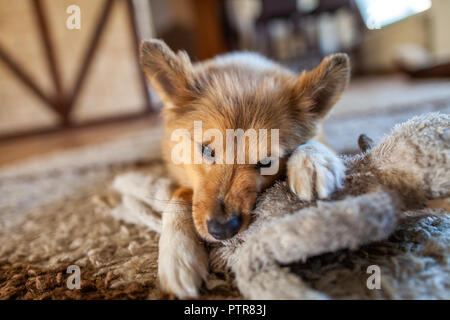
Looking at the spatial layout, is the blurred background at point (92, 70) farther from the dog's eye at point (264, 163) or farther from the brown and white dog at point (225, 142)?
the dog's eye at point (264, 163)

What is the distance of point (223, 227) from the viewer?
1179 millimetres

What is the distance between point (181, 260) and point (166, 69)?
112 centimetres

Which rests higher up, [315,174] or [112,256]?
[315,174]

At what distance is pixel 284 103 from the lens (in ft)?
5.53

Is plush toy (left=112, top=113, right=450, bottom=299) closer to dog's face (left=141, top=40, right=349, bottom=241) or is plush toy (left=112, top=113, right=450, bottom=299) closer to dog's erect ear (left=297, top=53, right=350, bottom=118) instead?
dog's face (left=141, top=40, right=349, bottom=241)

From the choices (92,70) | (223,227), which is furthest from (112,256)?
(92,70)

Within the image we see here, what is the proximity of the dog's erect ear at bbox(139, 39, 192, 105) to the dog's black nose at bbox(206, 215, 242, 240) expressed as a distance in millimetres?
917

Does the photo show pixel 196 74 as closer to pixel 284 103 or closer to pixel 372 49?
pixel 284 103

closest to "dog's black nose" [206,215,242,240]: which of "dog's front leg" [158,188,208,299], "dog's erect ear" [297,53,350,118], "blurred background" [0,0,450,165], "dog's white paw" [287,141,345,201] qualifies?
"dog's front leg" [158,188,208,299]

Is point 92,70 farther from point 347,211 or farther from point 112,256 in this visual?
point 347,211

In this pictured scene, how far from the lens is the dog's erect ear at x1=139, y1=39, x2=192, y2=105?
165 centimetres

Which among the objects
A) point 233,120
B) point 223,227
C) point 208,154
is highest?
point 233,120

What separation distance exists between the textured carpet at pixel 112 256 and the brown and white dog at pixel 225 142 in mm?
144
